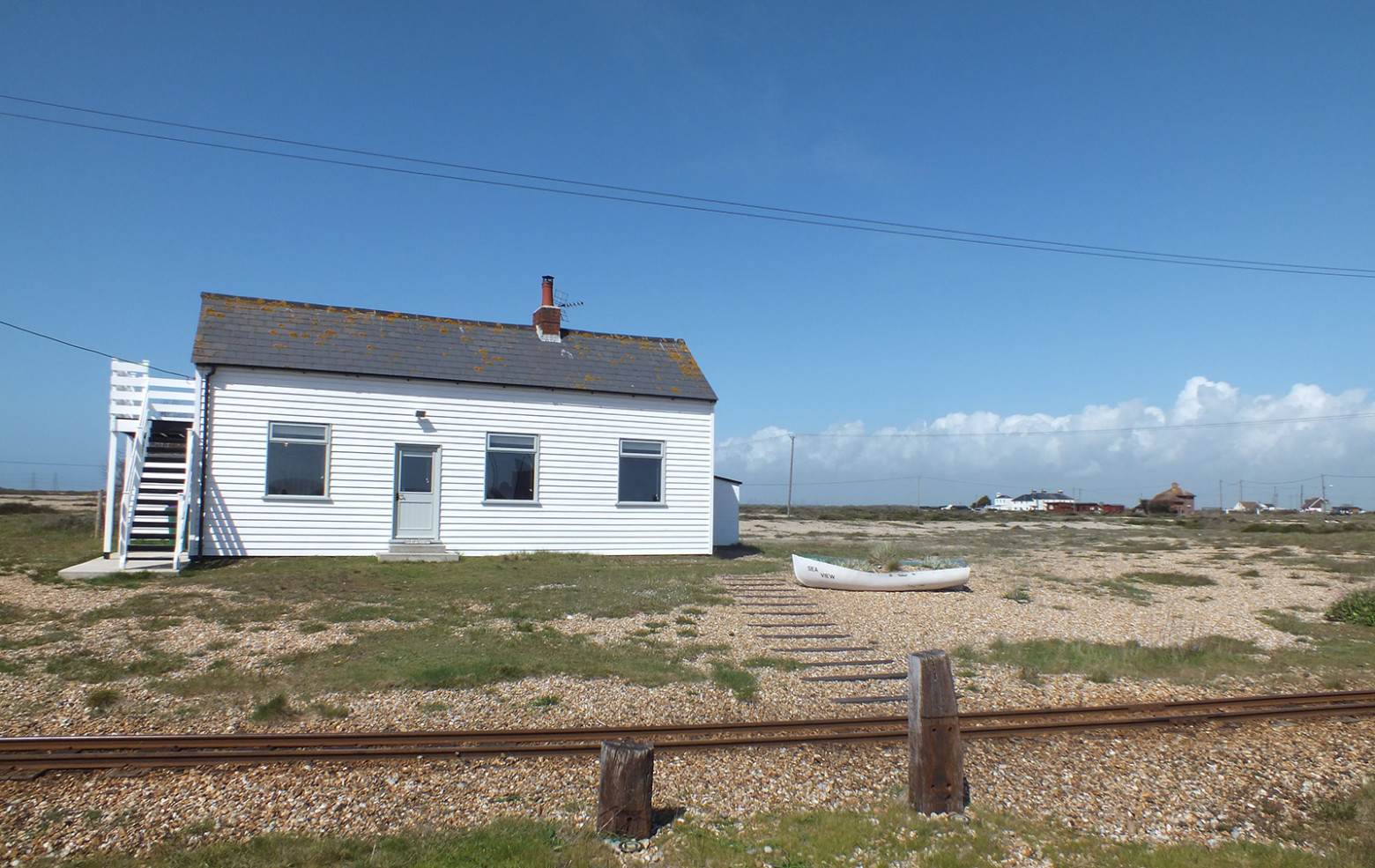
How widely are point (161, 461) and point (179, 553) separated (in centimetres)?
262

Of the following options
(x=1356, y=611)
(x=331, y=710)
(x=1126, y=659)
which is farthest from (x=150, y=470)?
(x=1356, y=611)

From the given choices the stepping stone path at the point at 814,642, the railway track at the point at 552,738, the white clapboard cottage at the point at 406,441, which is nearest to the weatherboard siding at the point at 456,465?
the white clapboard cottage at the point at 406,441

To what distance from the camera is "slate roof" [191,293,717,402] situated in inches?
693

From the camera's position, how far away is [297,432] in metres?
17.3

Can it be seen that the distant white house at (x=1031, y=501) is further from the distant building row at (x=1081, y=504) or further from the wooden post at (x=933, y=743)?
the wooden post at (x=933, y=743)

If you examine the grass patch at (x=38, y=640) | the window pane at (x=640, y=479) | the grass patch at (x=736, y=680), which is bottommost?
the grass patch at (x=736, y=680)

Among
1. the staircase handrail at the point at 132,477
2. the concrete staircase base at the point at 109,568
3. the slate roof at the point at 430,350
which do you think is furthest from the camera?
the slate roof at the point at 430,350

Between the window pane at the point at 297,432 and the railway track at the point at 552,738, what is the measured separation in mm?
11750

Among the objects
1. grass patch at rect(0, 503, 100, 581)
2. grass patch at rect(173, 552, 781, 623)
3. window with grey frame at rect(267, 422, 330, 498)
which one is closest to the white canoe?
grass patch at rect(173, 552, 781, 623)

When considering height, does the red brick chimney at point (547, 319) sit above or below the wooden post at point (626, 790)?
above

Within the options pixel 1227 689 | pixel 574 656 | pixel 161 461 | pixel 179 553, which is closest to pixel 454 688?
pixel 574 656

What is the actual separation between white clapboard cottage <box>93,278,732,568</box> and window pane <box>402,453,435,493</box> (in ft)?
0.13

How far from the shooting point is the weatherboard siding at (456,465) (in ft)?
55.3

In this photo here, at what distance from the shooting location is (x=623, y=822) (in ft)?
17.3
